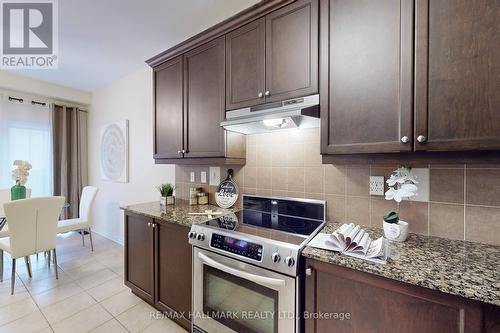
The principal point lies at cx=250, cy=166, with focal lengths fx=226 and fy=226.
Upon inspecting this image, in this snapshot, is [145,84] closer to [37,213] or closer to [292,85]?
[37,213]

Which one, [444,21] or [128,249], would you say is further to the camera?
[128,249]

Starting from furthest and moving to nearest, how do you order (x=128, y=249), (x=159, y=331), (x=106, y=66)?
(x=106, y=66)
(x=128, y=249)
(x=159, y=331)

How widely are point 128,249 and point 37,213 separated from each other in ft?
3.26

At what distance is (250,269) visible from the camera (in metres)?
1.23

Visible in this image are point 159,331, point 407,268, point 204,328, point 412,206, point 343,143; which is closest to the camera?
point 407,268

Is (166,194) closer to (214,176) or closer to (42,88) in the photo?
(214,176)

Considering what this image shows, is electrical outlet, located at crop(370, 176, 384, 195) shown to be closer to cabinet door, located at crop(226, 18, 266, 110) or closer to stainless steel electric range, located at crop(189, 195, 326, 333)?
stainless steel electric range, located at crop(189, 195, 326, 333)

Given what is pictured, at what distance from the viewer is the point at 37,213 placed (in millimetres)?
2193

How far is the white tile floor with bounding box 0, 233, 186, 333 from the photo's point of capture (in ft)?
5.75

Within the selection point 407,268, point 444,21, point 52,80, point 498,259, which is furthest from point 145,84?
point 498,259

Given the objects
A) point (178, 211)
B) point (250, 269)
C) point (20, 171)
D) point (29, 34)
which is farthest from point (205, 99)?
point (20, 171)

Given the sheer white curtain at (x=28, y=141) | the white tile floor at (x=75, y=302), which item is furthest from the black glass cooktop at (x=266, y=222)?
the sheer white curtain at (x=28, y=141)

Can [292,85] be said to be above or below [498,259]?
above

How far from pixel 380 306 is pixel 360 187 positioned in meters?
0.72
